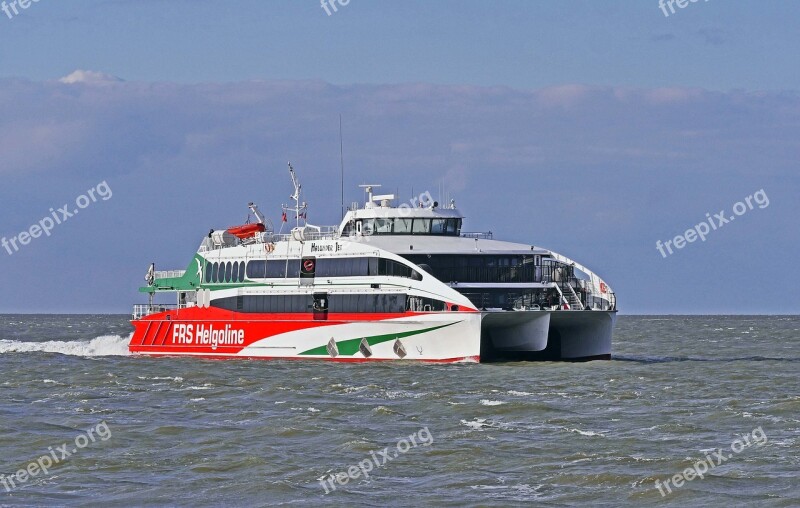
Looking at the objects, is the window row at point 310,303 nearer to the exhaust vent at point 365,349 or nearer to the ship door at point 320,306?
the ship door at point 320,306

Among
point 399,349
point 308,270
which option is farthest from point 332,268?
point 399,349

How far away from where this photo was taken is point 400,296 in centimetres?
4403

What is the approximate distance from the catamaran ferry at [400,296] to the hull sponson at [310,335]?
0.05 metres

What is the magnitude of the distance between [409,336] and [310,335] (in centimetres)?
493

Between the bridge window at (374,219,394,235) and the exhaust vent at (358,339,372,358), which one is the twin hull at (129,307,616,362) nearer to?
the exhaust vent at (358,339,372,358)

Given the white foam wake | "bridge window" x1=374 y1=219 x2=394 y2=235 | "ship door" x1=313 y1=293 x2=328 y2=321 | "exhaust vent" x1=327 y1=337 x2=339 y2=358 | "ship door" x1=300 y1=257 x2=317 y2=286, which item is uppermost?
"bridge window" x1=374 y1=219 x2=394 y2=235

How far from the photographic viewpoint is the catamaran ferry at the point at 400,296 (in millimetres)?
43531

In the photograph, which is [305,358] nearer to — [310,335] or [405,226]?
[310,335]

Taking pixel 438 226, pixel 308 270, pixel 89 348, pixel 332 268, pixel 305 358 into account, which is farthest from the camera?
pixel 89 348

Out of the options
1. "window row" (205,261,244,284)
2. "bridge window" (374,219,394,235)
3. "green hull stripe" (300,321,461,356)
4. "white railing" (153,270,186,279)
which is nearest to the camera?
"green hull stripe" (300,321,461,356)

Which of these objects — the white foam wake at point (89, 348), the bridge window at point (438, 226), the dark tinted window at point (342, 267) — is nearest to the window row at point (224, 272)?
the dark tinted window at point (342, 267)

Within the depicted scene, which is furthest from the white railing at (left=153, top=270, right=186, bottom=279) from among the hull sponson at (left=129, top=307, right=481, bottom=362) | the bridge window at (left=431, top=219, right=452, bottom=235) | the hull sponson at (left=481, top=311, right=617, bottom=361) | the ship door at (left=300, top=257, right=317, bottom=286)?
the hull sponson at (left=481, top=311, right=617, bottom=361)

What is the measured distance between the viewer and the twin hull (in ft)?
141

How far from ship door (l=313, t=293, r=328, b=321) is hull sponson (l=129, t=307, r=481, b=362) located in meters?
0.22
